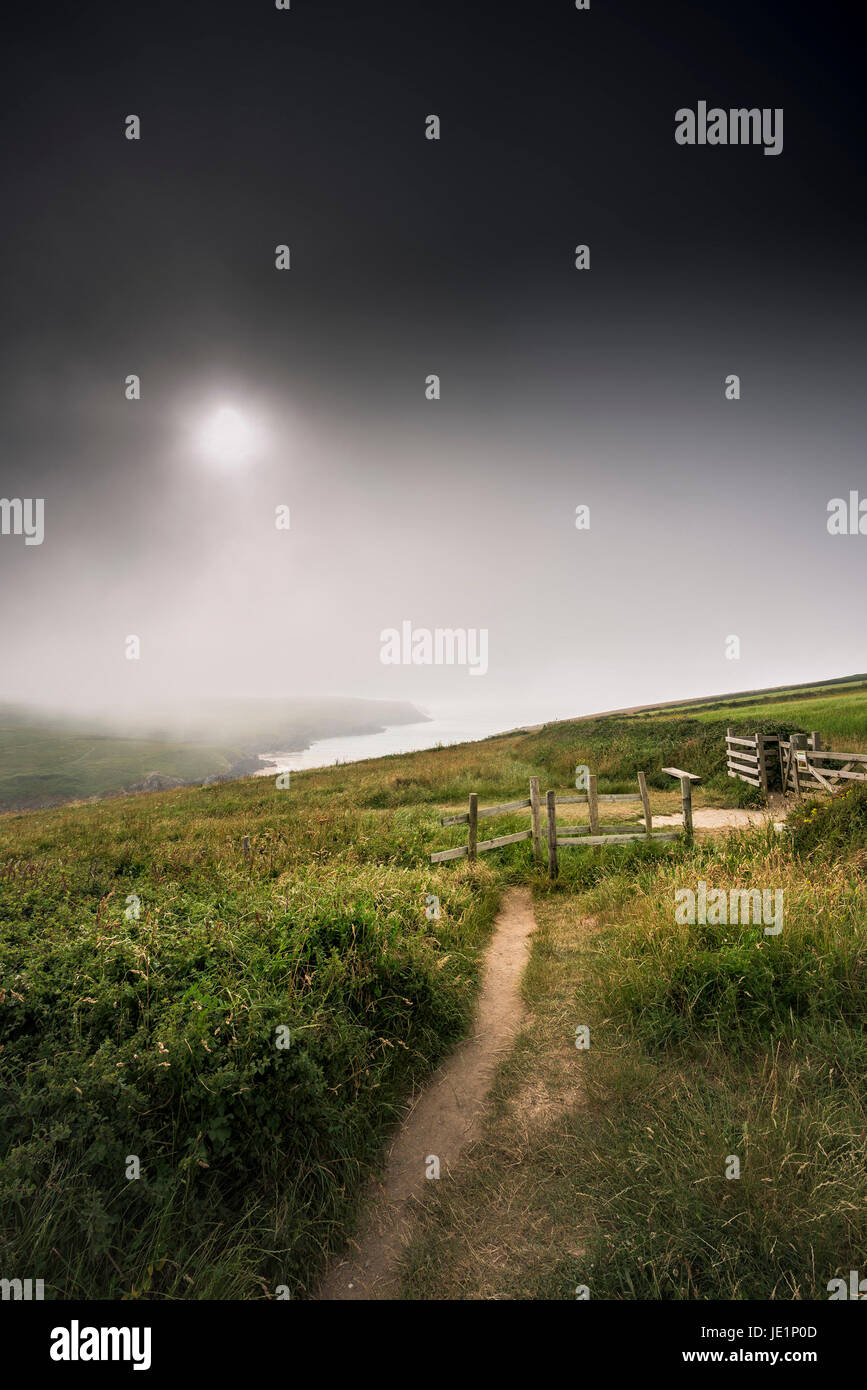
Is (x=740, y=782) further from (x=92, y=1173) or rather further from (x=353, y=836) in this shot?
(x=92, y=1173)

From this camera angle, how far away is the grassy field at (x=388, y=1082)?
3.02 m

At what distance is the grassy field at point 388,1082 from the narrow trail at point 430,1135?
0.18 metres

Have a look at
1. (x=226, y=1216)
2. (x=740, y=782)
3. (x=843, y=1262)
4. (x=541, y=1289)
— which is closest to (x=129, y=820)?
(x=226, y=1216)

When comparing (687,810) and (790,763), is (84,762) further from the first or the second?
(790,763)

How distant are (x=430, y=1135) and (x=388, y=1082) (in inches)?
24.7

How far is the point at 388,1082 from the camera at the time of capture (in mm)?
4965

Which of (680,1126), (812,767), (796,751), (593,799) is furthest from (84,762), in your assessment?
(680,1126)

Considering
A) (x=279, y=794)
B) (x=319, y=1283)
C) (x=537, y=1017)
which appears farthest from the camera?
(x=279, y=794)

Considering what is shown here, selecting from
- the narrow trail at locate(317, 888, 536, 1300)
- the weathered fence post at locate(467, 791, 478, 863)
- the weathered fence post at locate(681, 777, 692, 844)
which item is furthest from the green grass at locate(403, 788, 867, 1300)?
the weathered fence post at locate(681, 777, 692, 844)

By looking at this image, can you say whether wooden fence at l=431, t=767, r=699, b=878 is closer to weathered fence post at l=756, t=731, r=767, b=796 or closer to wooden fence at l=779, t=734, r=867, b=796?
wooden fence at l=779, t=734, r=867, b=796

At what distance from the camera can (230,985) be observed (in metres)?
4.74

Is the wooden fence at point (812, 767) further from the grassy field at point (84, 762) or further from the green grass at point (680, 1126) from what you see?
the grassy field at point (84, 762)

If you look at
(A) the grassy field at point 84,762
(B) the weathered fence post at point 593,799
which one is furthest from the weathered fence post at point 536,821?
(A) the grassy field at point 84,762

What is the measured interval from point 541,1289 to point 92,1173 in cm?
303
